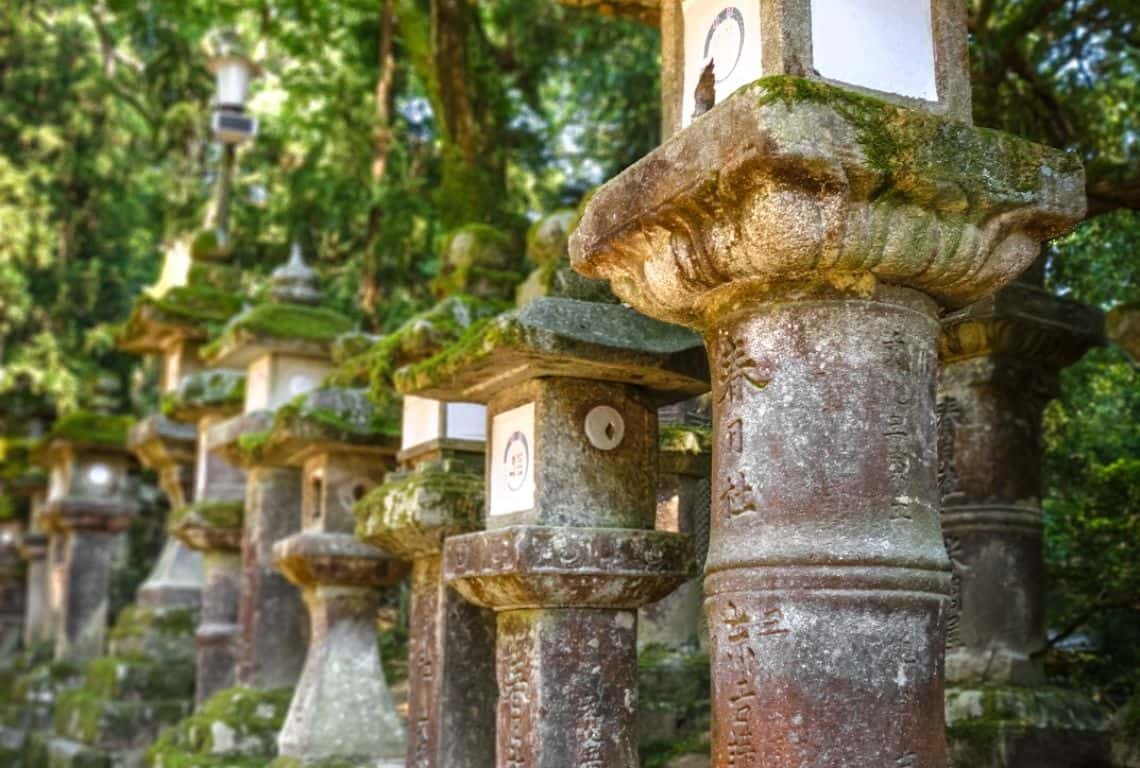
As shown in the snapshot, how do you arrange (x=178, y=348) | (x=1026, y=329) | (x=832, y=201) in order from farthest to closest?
(x=178, y=348) < (x=1026, y=329) < (x=832, y=201)

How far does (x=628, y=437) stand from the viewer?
497 cm

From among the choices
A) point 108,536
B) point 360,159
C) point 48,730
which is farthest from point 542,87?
point 48,730

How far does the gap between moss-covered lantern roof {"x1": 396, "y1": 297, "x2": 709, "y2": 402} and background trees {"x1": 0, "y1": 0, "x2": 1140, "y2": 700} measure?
2.28 meters

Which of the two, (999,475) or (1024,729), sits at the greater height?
(999,475)

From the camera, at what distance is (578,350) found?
15.2 ft

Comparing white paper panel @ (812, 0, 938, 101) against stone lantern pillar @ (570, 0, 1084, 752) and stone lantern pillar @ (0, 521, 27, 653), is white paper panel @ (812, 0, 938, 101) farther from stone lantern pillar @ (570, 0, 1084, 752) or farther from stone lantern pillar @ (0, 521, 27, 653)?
stone lantern pillar @ (0, 521, 27, 653)

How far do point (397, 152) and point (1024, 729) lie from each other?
8.50 meters

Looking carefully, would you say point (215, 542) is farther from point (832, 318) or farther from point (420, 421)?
point (832, 318)

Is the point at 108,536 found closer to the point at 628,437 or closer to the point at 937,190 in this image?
the point at 628,437

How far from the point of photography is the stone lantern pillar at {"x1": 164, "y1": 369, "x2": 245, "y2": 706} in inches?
370

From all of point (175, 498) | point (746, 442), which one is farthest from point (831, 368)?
point (175, 498)

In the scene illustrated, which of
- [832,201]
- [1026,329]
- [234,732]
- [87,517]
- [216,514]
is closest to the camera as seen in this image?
[832,201]

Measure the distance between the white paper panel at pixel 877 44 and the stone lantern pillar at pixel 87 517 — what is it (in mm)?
11311

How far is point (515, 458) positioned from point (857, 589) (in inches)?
73.9
